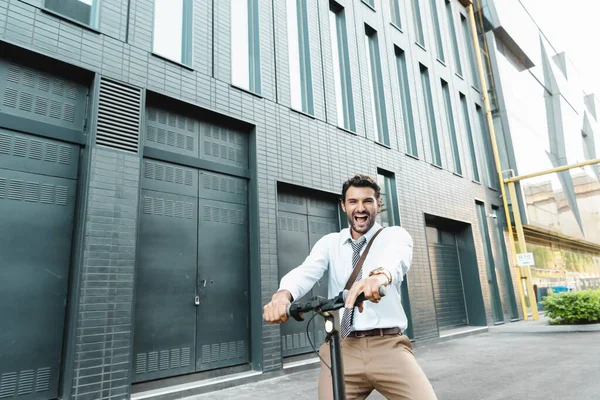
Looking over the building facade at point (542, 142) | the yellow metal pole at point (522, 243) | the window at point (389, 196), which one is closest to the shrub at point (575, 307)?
the yellow metal pole at point (522, 243)

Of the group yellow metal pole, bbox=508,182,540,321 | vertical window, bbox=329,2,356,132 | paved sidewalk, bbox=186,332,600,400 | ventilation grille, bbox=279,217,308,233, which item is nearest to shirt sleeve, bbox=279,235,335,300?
paved sidewalk, bbox=186,332,600,400

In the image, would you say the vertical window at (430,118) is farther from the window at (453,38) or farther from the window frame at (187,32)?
the window frame at (187,32)

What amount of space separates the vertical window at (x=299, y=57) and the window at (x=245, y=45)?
101cm

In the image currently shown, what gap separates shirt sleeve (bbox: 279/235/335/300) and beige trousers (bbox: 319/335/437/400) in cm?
37

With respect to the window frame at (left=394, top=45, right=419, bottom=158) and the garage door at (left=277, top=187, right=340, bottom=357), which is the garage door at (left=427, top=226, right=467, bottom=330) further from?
the garage door at (left=277, top=187, right=340, bottom=357)

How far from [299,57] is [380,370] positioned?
26.9 feet

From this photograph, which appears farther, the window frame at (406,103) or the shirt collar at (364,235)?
the window frame at (406,103)

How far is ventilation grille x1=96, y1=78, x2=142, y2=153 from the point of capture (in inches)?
215

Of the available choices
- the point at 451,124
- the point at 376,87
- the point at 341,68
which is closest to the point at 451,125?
the point at 451,124

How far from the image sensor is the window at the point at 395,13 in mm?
12734

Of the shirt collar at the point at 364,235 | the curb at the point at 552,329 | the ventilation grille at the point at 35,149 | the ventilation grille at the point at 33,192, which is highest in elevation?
the ventilation grille at the point at 35,149

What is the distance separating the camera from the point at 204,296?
6.31 meters

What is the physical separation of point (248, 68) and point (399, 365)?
22.8 feet

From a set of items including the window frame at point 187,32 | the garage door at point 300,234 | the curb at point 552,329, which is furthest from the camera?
the curb at point 552,329
